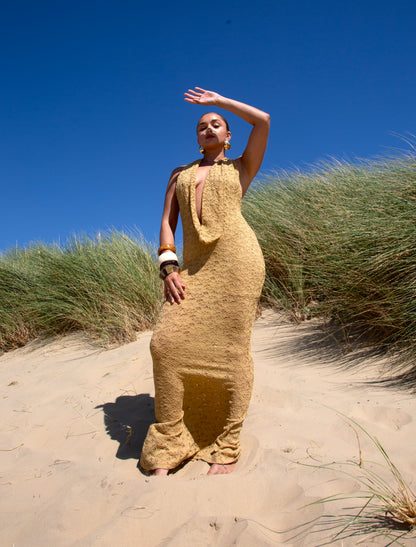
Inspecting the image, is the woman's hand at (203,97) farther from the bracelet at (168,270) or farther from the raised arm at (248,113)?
the bracelet at (168,270)

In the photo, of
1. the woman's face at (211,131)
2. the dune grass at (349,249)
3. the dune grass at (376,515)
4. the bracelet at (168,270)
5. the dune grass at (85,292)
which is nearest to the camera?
the dune grass at (376,515)

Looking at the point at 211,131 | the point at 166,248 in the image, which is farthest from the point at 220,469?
the point at 211,131

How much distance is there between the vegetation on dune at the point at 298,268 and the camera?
11.4 ft

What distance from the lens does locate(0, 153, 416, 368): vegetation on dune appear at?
3.48m

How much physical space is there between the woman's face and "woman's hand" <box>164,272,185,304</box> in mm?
824

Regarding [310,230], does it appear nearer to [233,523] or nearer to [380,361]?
[380,361]

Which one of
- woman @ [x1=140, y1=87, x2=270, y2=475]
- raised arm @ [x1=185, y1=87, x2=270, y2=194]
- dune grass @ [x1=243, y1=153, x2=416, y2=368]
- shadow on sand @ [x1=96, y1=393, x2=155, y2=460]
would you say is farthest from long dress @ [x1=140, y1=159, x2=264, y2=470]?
dune grass @ [x1=243, y1=153, x2=416, y2=368]

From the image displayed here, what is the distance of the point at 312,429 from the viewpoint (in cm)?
252

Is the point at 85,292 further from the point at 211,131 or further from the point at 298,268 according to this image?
the point at 211,131

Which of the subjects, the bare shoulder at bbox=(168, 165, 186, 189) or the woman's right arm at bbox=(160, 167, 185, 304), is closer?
the woman's right arm at bbox=(160, 167, 185, 304)

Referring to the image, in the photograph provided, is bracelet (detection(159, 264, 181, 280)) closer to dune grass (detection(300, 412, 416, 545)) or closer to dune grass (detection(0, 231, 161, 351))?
dune grass (detection(300, 412, 416, 545))

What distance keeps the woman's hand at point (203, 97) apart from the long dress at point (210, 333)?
39 centimetres

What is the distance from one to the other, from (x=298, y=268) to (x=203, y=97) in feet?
8.69

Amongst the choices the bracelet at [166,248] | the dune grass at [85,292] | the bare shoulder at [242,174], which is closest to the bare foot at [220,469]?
the bracelet at [166,248]
